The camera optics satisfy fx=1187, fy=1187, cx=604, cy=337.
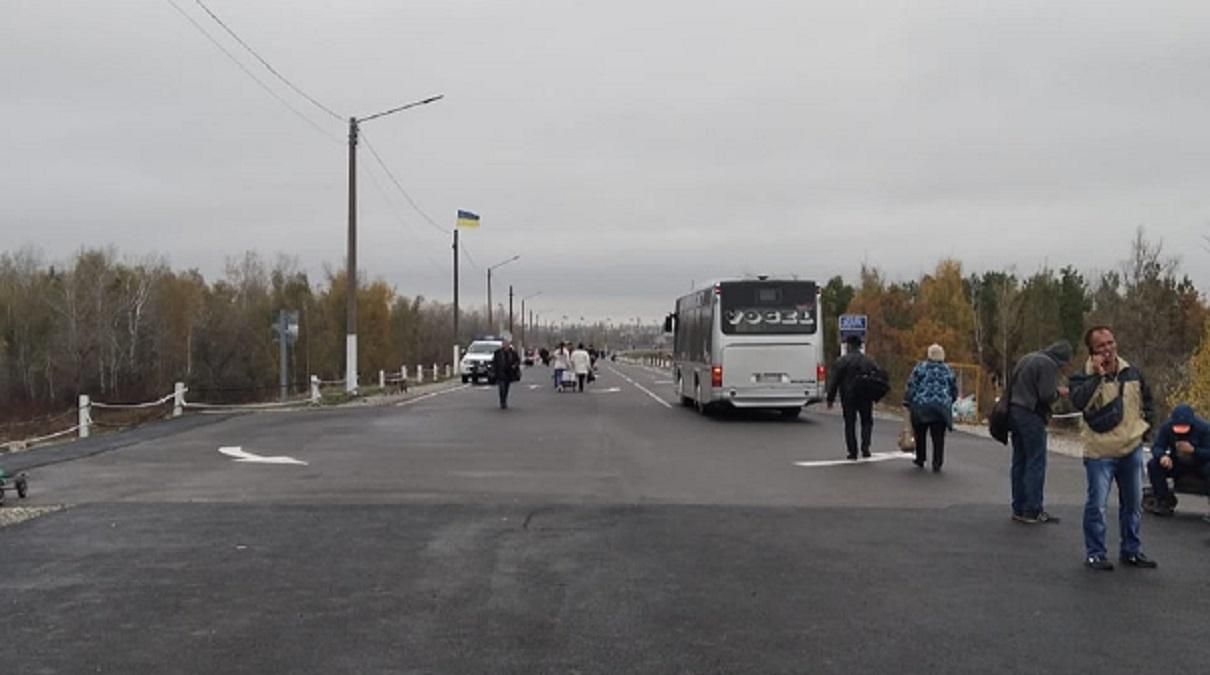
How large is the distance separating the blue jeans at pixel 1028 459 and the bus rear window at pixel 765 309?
46.0ft

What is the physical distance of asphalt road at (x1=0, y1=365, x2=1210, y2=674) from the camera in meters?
6.44

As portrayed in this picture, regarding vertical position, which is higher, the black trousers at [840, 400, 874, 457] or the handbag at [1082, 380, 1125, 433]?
the handbag at [1082, 380, 1125, 433]

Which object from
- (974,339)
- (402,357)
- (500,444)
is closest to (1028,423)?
(500,444)

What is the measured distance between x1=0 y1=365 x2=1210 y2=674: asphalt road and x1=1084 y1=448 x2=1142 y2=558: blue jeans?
29 centimetres

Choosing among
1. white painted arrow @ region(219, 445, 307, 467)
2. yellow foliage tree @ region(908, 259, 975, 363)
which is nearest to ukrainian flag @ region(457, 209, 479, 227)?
yellow foliage tree @ region(908, 259, 975, 363)

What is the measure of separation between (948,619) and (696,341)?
2112 cm

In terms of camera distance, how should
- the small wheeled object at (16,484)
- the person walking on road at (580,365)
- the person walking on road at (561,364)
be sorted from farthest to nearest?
the person walking on road at (561,364), the person walking on road at (580,365), the small wheeled object at (16,484)

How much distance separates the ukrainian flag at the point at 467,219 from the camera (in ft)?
197

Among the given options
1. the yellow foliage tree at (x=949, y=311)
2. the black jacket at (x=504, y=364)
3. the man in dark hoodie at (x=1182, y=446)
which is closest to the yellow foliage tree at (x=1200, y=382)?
the black jacket at (x=504, y=364)

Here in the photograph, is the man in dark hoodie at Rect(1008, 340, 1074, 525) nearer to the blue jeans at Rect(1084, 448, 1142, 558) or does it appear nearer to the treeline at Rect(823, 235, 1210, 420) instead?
the blue jeans at Rect(1084, 448, 1142, 558)

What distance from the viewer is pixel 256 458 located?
1711 cm

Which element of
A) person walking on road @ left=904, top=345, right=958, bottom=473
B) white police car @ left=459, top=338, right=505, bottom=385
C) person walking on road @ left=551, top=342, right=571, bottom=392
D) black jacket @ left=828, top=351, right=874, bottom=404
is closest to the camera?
person walking on road @ left=904, top=345, right=958, bottom=473

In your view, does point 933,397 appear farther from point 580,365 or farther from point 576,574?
point 580,365

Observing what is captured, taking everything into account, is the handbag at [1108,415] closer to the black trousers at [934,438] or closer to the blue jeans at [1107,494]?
the blue jeans at [1107,494]
